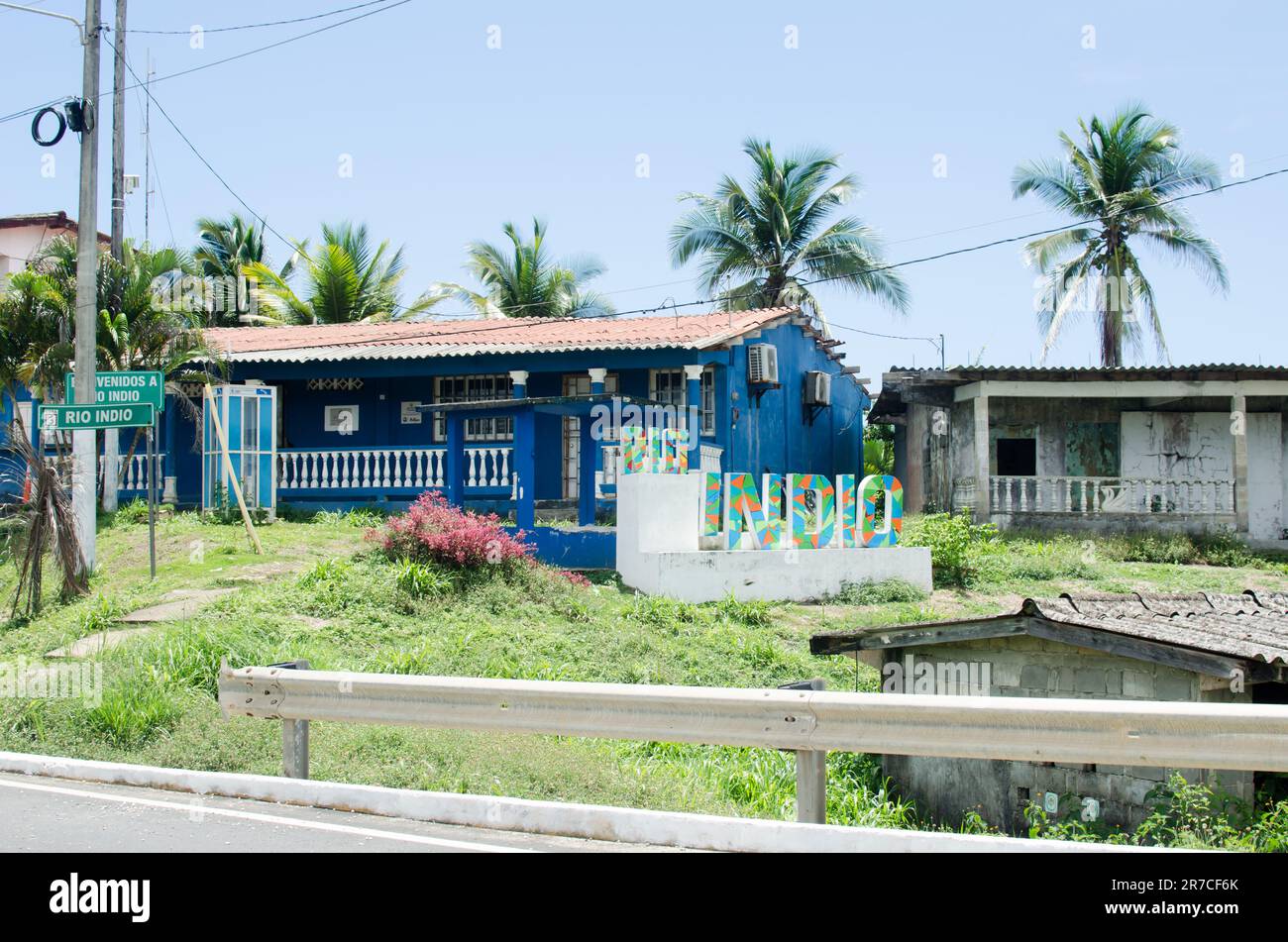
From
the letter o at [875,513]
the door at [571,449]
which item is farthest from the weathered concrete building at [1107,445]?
the door at [571,449]

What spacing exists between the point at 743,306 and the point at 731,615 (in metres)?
20.4

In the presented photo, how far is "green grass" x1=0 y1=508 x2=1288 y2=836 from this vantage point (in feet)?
26.9

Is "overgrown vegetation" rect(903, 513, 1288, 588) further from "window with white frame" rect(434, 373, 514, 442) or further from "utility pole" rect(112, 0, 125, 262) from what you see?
"utility pole" rect(112, 0, 125, 262)

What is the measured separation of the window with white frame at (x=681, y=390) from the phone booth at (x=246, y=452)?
6627mm

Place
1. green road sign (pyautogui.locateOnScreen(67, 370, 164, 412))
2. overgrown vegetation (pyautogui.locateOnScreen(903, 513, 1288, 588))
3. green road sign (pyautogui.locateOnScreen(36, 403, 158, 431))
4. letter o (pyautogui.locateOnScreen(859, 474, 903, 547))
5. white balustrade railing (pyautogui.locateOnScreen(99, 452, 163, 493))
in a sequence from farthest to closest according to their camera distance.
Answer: white balustrade railing (pyautogui.locateOnScreen(99, 452, 163, 493)), overgrown vegetation (pyautogui.locateOnScreen(903, 513, 1288, 588)), letter o (pyautogui.locateOnScreen(859, 474, 903, 547)), green road sign (pyautogui.locateOnScreen(67, 370, 164, 412)), green road sign (pyautogui.locateOnScreen(36, 403, 158, 431))

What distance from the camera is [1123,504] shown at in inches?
874

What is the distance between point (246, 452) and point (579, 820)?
1515 centimetres

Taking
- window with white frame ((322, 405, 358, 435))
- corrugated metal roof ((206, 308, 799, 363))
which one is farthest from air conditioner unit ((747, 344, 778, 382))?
window with white frame ((322, 405, 358, 435))

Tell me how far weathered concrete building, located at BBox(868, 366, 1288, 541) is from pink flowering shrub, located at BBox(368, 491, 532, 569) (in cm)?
1022

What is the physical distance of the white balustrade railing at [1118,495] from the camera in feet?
72.5

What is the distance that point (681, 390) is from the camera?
22719 millimetres

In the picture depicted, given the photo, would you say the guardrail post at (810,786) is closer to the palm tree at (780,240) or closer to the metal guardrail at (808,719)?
the metal guardrail at (808,719)
